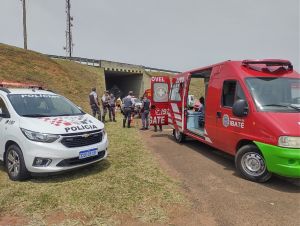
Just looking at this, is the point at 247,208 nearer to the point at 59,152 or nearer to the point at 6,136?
the point at 59,152

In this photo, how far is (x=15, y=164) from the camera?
18.4ft

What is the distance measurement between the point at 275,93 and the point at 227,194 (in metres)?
2.42

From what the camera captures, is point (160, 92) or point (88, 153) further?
point (160, 92)

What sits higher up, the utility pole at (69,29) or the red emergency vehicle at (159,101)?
the utility pole at (69,29)

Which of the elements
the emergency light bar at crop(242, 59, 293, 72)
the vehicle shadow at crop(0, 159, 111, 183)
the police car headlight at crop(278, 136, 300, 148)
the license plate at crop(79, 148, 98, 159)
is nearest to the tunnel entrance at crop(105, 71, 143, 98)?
the vehicle shadow at crop(0, 159, 111, 183)

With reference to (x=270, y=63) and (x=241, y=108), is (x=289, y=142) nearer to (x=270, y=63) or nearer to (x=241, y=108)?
(x=241, y=108)

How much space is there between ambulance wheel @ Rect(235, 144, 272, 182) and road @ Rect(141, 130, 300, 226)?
0.48 feet

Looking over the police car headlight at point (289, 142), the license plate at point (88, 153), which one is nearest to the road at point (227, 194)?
the police car headlight at point (289, 142)

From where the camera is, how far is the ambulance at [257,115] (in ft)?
16.6

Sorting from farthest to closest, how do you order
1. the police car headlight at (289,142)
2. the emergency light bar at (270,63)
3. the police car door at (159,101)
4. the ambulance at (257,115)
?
the police car door at (159,101)
the emergency light bar at (270,63)
the ambulance at (257,115)
the police car headlight at (289,142)

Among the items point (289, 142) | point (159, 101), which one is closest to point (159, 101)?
point (159, 101)

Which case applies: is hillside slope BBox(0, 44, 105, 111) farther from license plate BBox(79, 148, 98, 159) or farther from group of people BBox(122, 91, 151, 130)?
license plate BBox(79, 148, 98, 159)

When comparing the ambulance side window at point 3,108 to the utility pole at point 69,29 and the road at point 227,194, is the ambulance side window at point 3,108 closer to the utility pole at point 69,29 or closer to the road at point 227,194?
the road at point 227,194

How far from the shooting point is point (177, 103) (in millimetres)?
10117
